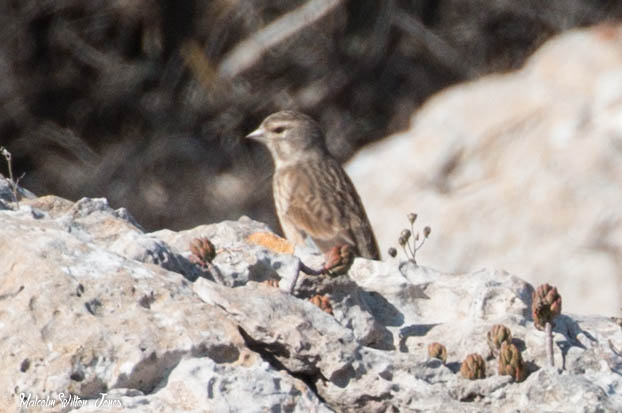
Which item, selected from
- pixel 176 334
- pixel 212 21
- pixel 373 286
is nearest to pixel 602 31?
pixel 212 21

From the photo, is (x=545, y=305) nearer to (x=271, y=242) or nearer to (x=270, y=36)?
(x=271, y=242)

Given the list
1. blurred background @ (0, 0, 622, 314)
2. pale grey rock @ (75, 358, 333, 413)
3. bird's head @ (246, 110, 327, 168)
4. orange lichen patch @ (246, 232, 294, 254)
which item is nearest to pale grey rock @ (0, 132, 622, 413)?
pale grey rock @ (75, 358, 333, 413)

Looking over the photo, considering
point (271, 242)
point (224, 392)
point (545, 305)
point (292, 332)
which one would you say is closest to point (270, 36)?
point (271, 242)

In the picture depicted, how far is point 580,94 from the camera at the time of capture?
933 centimetres

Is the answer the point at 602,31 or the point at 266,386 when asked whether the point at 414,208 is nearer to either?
the point at 602,31

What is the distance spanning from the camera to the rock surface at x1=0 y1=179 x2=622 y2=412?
11.4 feet

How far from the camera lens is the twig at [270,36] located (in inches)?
415

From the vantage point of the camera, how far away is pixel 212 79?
34.8 feet

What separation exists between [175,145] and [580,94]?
111 inches

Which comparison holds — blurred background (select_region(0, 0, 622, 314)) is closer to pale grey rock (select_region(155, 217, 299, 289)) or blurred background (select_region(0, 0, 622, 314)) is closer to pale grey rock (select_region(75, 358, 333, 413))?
pale grey rock (select_region(155, 217, 299, 289))

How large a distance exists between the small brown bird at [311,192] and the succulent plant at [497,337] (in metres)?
3.01

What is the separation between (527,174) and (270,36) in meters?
2.23

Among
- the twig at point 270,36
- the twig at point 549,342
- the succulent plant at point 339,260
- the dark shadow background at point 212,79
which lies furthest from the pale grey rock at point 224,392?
the twig at point 270,36

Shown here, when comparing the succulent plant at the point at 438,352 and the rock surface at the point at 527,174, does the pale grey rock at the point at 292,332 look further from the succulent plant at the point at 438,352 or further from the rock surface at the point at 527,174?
the rock surface at the point at 527,174
